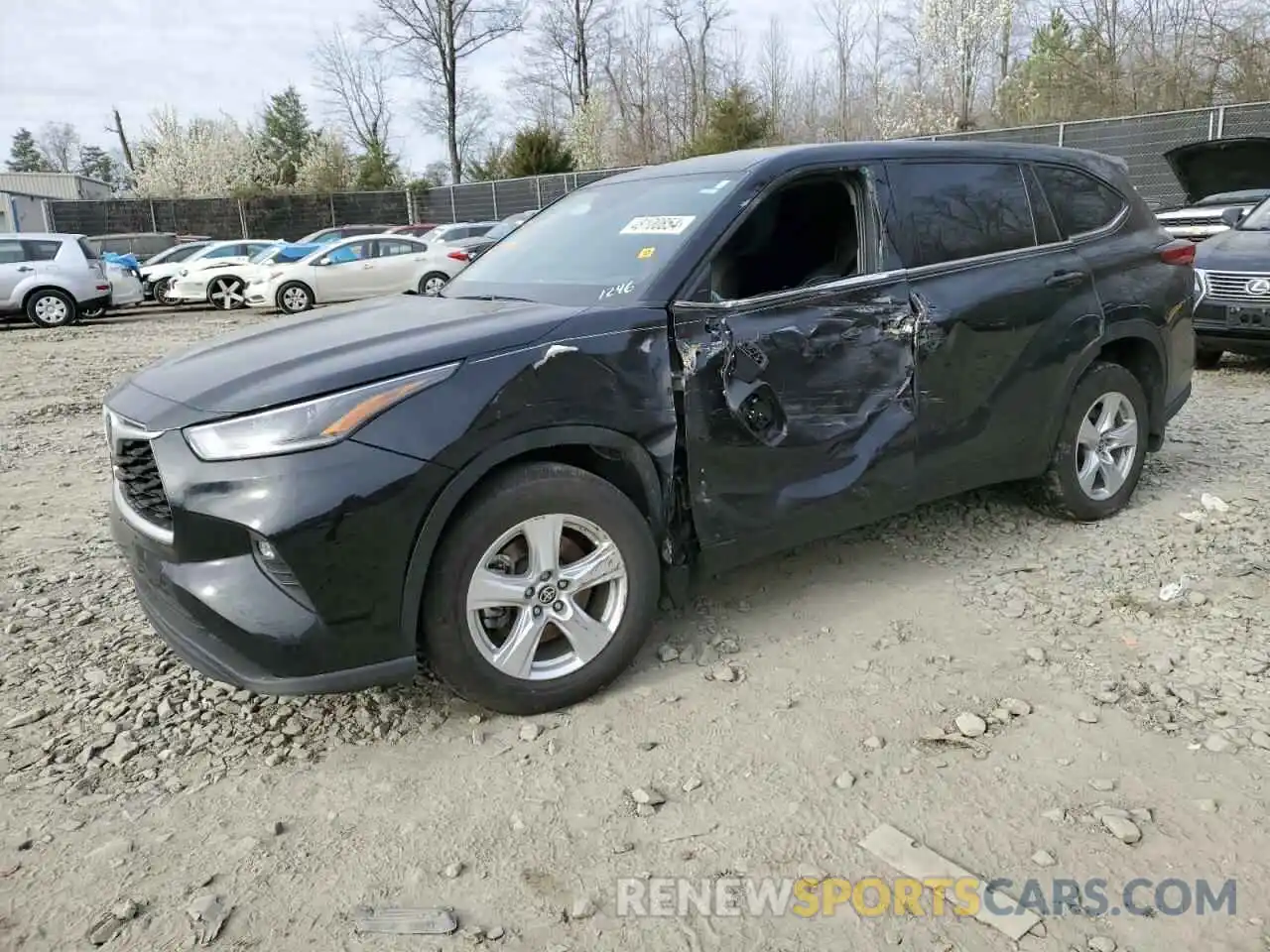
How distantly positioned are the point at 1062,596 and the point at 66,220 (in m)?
36.1

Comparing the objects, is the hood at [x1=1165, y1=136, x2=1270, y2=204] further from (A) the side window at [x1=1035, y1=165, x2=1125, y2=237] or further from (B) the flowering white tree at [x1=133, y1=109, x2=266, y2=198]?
(B) the flowering white tree at [x1=133, y1=109, x2=266, y2=198]

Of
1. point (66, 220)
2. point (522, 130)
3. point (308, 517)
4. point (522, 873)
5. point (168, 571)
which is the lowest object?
point (522, 873)

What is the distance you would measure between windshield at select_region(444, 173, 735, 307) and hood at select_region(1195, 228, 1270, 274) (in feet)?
19.2

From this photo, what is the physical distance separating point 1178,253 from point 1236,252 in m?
4.03

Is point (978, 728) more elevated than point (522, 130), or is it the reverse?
point (522, 130)

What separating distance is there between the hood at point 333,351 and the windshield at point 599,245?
0.20 meters

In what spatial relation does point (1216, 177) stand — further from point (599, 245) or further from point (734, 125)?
point (734, 125)

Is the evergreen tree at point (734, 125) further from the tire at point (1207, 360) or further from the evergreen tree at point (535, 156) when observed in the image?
the tire at point (1207, 360)

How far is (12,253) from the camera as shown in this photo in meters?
16.8

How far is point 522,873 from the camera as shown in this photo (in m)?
2.42

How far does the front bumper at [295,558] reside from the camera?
2617 mm

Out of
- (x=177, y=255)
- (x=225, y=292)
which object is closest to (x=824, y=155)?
(x=225, y=292)

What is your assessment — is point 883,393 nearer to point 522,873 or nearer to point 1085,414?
point 1085,414

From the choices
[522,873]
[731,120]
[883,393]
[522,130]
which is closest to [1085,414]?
[883,393]
